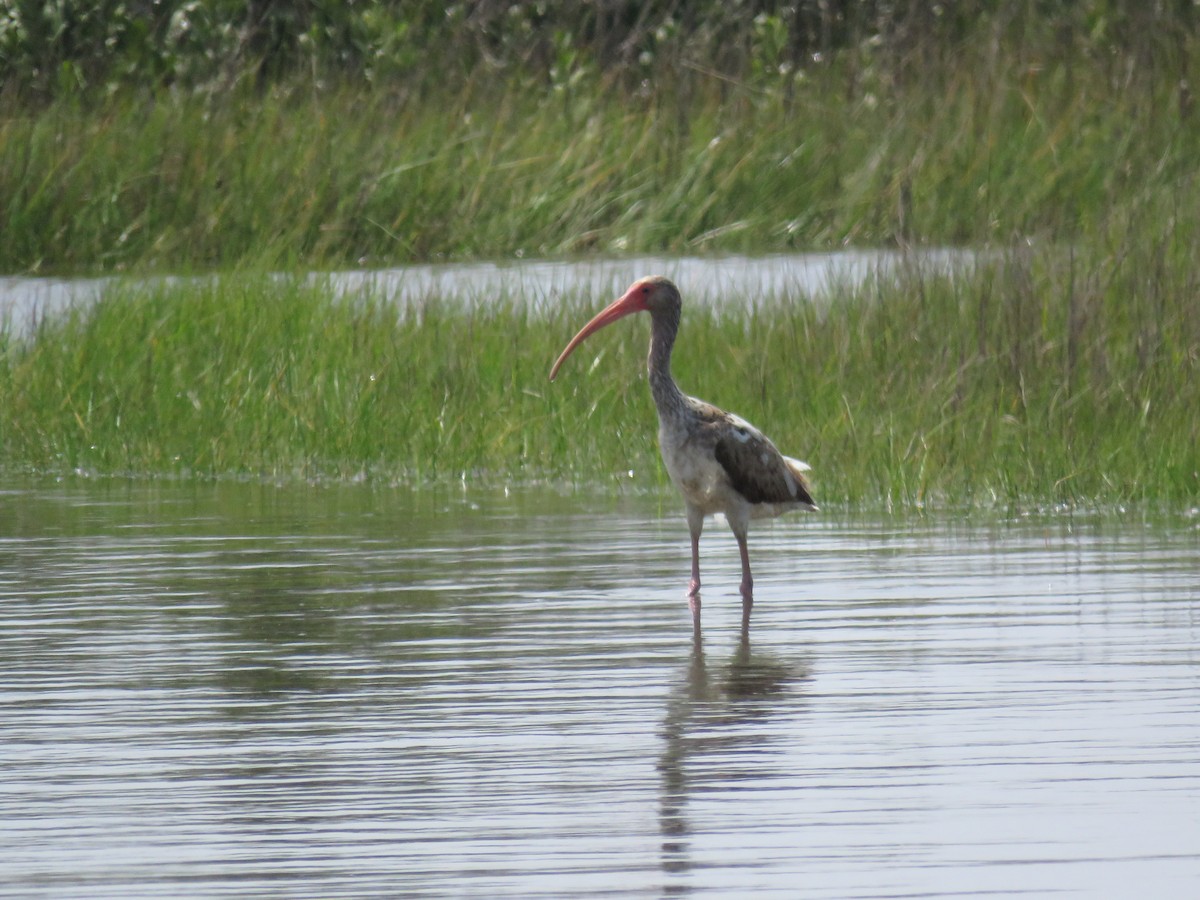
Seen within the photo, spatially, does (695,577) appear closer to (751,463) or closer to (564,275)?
(751,463)

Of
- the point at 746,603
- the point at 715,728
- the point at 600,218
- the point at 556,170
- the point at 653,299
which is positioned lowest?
the point at 715,728

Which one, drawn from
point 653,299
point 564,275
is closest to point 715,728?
point 653,299

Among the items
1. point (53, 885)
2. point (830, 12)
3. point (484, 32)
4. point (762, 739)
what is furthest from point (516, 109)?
point (53, 885)

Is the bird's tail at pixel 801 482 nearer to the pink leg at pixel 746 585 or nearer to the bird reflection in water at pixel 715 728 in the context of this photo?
the pink leg at pixel 746 585

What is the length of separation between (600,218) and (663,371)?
760 centimetres

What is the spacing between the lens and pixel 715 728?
20.0 feet

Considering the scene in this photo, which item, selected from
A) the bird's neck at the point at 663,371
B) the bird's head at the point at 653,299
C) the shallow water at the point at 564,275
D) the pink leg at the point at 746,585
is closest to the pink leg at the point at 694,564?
the pink leg at the point at 746,585

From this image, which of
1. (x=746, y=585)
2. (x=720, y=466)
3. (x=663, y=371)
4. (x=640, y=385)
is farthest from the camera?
(x=640, y=385)

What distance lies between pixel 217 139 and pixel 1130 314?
730 cm

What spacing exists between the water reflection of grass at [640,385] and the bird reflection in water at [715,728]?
309 cm

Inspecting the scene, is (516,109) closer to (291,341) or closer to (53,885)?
(291,341)

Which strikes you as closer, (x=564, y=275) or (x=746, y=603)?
(x=746, y=603)

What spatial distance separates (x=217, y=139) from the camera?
16.2 meters

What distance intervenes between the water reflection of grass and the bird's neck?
133cm
